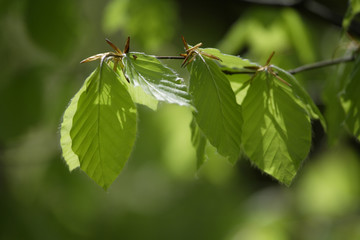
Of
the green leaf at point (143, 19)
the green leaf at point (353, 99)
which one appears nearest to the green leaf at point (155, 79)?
the green leaf at point (353, 99)

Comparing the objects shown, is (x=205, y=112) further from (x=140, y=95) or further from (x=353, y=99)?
(x=353, y=99)

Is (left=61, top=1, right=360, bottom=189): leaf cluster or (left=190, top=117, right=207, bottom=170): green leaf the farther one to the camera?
(left=190, top=117, right=207, bottom=170): green leaf

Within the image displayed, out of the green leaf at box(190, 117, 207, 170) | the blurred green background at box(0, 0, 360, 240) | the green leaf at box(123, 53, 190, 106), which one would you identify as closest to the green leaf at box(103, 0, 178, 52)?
the blurred green background at box(0, 0, 360, 240)

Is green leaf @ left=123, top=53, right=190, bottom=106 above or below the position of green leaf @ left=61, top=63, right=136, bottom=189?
above

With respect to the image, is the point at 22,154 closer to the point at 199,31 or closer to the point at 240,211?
the point at 240,211

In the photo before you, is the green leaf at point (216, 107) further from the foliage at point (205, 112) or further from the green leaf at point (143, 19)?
the green leaf at point (143, 19)

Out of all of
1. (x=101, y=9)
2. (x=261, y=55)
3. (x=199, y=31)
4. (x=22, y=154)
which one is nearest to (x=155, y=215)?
(x=22, y=154)

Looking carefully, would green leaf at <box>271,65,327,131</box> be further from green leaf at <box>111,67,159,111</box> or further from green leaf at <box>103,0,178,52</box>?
green leaf at <box>103,0,178,52</box>
